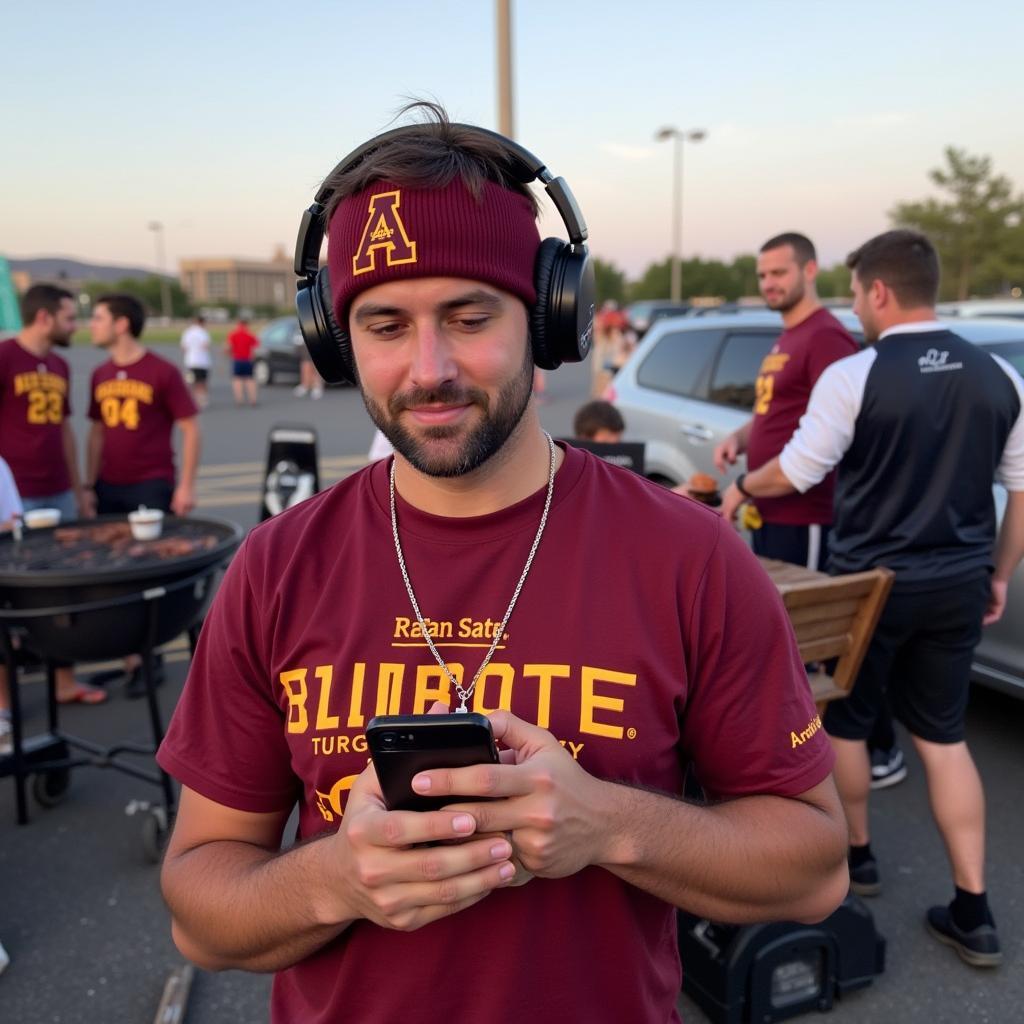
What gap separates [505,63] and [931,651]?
733 cm

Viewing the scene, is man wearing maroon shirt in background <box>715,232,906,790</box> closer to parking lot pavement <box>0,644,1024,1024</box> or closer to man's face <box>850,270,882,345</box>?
parking lot pavement <box>0,644,1024,1024</box>

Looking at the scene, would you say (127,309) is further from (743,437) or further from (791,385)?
(791,385)

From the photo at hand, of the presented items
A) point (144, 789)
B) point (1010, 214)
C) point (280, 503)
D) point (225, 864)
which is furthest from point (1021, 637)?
point (1010, 214)

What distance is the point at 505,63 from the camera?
8.45 m

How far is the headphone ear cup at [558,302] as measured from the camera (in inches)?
58.3

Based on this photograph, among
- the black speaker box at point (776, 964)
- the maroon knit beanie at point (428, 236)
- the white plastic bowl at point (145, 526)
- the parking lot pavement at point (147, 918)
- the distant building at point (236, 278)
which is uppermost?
the distant building at point (236, 278)

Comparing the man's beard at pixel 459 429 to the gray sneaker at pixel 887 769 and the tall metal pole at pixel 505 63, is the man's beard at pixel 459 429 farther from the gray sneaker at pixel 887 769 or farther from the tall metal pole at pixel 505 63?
the tall metal pole at pixel 505 63

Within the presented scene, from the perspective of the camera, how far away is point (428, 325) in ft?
4.33

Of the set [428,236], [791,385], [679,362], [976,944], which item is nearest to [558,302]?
[428,236]

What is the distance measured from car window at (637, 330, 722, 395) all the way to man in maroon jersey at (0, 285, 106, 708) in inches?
157

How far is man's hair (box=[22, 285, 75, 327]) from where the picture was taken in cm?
528

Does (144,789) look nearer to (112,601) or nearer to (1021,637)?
(112,601)

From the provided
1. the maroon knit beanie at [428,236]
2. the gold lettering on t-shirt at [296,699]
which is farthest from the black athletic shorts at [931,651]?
the gold lettering on t-shirt at [296,699]

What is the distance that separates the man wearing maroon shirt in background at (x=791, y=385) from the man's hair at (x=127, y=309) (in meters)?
3.55
